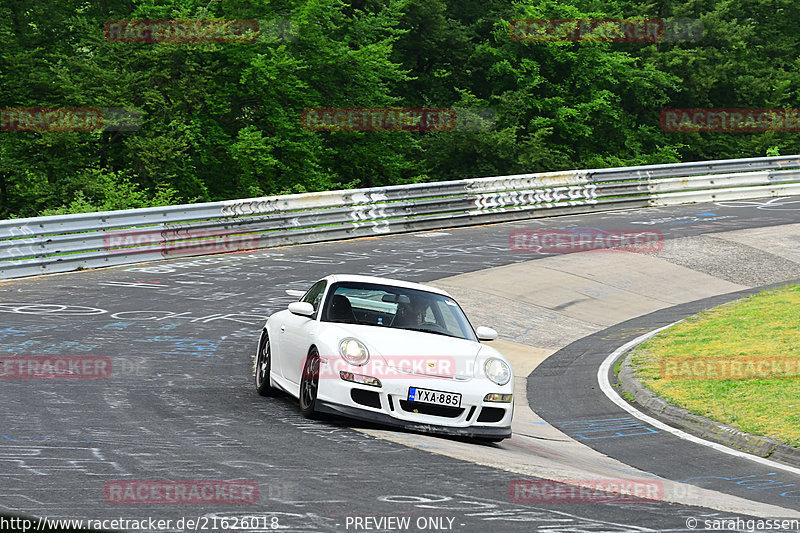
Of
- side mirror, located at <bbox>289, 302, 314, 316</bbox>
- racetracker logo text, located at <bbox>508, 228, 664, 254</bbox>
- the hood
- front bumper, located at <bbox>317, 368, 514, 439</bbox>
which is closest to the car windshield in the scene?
side mirror, located at <bbox>289, 302, 314, 316</bbox>

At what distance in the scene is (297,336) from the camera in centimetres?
1015

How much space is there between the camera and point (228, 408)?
32.9 ft

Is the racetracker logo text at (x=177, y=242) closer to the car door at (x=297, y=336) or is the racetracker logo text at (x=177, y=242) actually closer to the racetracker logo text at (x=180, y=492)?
the car door at (x=297, y=336)

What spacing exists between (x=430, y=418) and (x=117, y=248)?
13.1m

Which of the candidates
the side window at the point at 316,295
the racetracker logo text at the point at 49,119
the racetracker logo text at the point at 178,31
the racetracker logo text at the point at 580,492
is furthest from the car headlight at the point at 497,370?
the racetracker logo text at the point at 178,31

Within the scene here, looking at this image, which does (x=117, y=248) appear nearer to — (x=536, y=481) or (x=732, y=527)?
(x=536, y=481)

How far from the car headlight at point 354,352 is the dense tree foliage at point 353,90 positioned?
1729 cm

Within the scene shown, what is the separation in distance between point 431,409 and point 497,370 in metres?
0.84

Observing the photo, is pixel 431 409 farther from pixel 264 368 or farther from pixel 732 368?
pixel 732 368

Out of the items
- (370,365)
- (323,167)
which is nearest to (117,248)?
(370,365)

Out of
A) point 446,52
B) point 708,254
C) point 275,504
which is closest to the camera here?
point 275,504

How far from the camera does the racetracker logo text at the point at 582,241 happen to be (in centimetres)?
2391

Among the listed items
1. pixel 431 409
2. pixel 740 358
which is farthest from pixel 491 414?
pixel 740 358

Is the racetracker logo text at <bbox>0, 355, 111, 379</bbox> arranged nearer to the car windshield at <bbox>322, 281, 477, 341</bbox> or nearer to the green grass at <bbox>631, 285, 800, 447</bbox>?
the car windshield at <bbox>322, 281, 477, 341</bbox>
